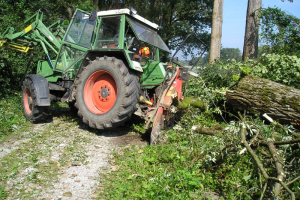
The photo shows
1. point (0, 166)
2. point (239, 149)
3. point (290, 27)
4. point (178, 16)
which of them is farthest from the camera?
point (178, 16)

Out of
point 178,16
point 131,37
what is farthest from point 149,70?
point 178,16

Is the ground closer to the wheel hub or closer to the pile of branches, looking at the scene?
the wheel hub

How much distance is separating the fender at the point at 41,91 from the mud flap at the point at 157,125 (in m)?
2.75

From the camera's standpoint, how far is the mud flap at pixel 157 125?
4.43 meters

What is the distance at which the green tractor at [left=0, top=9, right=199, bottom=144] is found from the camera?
15.6 feet

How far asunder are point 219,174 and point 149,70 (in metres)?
2.92

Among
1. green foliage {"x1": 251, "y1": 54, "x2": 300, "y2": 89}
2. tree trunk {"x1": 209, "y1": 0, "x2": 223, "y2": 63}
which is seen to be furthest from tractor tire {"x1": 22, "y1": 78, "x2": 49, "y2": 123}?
tree trunk {"x1": 209, "y1": 0, "x2": 223, "y2": 63}

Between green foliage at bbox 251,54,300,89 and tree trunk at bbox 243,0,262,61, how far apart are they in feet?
7.11

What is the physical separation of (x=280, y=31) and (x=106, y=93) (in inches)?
210

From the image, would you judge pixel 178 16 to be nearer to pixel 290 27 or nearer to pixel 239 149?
pixel 290 27

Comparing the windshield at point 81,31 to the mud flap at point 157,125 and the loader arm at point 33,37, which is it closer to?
the loader arm at point 33,37

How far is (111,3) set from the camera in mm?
19531

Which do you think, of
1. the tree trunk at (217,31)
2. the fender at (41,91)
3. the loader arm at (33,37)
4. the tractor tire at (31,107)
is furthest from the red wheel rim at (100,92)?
the tree trunk at (217,31)

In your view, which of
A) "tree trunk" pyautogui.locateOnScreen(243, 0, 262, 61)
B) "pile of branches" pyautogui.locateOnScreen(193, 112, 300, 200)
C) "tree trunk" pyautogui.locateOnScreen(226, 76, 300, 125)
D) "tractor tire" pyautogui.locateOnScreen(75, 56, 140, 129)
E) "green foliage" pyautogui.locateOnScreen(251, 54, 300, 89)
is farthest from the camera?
"tree trunk" pyautogui.locateOnScreen(243, 0, 262, 61)
